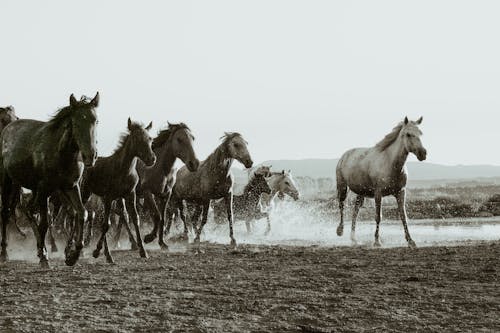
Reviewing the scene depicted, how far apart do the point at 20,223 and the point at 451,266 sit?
38.2 feet

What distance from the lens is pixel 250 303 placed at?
20.9 ft

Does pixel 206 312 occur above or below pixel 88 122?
below

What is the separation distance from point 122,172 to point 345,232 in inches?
419

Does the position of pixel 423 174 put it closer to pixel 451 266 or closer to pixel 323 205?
pixel 323 205

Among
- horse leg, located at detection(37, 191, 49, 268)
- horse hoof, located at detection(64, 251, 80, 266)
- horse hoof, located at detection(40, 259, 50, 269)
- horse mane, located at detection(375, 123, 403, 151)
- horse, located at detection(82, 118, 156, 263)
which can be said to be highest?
horse mane, located at detection(375, 123, 403, 151)

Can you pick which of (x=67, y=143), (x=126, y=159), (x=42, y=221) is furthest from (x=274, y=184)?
(x=67, y=143)

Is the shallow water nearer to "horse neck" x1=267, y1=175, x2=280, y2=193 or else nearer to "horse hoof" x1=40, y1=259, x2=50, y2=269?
"horse neck" x1=267, y1=175, x2=280, y2=193

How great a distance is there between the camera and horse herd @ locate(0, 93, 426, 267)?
9.17 meters

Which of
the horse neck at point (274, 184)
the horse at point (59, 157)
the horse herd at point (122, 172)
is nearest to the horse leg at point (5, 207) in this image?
the horse herd at point (122, 172)

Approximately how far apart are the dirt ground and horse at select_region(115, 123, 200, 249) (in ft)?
9.00

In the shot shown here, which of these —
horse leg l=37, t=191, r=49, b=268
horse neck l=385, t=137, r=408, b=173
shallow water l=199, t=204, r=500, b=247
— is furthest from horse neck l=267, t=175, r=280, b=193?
horse leg l=37, t=191, r=49, b=268

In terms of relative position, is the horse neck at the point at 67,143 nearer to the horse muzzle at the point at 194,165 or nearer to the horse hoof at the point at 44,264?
the horse hoof at the point at 44,264

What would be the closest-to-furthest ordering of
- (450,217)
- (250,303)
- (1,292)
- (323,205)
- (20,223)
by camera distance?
(250,303), (1,292), (20,223), (450,217), (323,205)

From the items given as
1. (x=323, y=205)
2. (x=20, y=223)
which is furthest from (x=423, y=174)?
(x=20, y=223)
